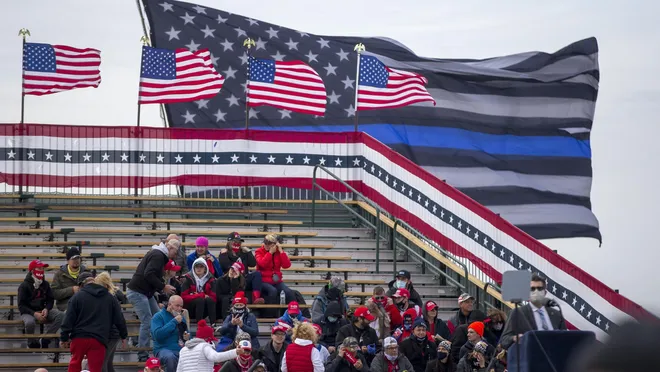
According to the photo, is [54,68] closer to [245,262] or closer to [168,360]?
[245,262]

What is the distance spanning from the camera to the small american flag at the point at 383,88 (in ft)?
73.7

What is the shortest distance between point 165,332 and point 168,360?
0.34 meters

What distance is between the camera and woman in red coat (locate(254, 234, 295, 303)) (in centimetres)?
1634

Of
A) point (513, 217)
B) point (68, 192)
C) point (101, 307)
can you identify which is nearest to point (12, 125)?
point (68, 192)

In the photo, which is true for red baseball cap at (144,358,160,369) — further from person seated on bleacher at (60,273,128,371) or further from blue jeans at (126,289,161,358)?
blue jeans at (126,289,161,358)

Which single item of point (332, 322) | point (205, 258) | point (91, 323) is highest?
point (205, 258)

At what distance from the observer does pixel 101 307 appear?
1329 centimetres

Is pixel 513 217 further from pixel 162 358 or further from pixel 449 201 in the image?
pixel 162 358

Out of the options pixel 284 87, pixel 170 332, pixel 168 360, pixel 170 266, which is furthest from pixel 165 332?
pixel 284 87

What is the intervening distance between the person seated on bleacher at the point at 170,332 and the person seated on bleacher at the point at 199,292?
3.59ft

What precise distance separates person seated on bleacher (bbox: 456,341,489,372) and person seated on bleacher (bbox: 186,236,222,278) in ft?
13.0

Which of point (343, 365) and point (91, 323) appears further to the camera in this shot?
point (343, 365)

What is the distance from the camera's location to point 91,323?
13.3m

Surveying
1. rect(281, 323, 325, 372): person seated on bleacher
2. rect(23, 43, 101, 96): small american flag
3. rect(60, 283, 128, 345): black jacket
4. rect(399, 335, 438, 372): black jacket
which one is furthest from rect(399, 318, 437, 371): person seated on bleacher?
rect(23, 43, 101, 96): small american flag
